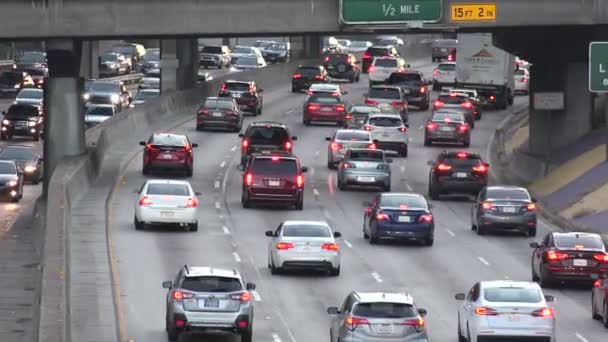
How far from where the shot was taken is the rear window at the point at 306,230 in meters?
41.9

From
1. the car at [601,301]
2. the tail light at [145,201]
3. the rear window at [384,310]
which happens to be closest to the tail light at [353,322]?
the rear window at [384,310]

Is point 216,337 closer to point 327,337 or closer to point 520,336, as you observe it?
point 327,337

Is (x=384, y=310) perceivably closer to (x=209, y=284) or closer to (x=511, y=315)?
(x=511, y=315)

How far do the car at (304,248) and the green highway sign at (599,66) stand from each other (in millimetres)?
8618

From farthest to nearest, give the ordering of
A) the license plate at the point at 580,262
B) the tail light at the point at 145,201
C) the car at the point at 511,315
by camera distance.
→ the tail light at the point at 145,201 < the license plate at the point at 580,262 < the car at the point at 511,315

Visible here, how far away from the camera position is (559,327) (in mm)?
35906

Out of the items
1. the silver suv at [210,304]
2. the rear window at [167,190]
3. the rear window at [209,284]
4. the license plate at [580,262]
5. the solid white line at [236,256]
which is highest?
the rear window at [209,284]

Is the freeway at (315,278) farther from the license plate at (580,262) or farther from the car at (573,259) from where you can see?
the license plate at (580,262)

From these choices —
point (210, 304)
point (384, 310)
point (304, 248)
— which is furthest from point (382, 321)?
point (304, 248)

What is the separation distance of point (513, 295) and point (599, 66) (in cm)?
1673

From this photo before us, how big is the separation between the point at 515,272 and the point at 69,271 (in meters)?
11.0

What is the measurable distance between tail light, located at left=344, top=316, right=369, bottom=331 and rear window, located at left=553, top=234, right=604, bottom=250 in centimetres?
1185

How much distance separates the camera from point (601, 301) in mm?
36062

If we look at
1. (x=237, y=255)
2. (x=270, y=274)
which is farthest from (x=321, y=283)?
(x=237, y=255)
